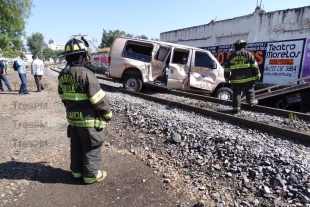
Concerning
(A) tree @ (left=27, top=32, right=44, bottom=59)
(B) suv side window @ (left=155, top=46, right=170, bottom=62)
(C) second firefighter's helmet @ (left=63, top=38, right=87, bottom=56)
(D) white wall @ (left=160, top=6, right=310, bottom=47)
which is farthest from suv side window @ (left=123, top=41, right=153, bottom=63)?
(A) tree @ (left=27, top=32, right=44, bottom=59)

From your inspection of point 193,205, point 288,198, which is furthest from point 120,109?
point 288,198

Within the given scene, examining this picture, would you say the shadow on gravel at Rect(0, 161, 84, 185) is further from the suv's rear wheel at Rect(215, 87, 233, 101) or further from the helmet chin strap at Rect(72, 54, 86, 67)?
the suv's rear wheel at Rect(215, 87, 233, 101)

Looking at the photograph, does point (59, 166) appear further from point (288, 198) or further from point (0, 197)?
point (288, 198)

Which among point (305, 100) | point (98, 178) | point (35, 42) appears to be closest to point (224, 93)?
point (305, 100)

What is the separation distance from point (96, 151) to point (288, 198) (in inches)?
95.8

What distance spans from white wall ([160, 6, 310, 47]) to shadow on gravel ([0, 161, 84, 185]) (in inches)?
541

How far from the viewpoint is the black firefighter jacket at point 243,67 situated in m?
5.86

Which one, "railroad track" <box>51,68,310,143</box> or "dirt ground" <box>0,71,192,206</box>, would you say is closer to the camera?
"dirt ground" <box>0,71,192,206</box>

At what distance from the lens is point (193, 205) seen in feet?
8.77

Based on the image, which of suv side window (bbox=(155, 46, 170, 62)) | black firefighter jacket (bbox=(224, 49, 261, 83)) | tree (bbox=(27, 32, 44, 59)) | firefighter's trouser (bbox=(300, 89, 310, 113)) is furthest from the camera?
tree (bbox=(27, 32, 44, 59))

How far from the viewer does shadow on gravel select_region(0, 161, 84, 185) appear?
10.6 feet

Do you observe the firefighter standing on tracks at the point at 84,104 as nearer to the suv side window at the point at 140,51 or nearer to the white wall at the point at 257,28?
the suv side window at the point at 140,51

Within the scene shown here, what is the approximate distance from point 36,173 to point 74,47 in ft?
6.53

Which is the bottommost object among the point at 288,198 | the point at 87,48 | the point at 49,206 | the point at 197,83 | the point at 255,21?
the point at 49,206
